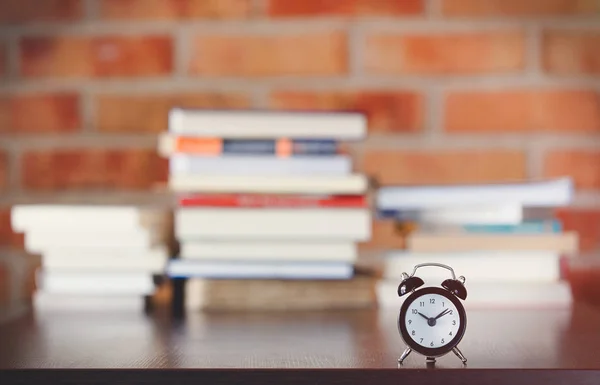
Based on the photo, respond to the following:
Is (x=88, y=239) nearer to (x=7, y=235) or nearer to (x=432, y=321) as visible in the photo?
(x=7, y=235)

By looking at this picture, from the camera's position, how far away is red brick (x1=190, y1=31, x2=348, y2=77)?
52.5 inches

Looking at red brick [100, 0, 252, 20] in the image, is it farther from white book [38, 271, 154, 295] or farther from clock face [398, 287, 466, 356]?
clock face [398, 287, 466, 356]

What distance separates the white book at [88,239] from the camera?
1067 mm

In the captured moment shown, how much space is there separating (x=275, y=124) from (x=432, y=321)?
42 cm

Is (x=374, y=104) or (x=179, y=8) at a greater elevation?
(x=179, y=8)

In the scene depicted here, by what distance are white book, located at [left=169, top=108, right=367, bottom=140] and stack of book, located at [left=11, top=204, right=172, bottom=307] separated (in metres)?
0.14

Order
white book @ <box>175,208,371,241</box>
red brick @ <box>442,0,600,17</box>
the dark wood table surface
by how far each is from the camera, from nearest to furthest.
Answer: the dark wood table surface < white book @ <box>175,208,371,241</box> < red brick @ <box>442,0,600,17</box>

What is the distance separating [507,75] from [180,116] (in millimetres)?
576

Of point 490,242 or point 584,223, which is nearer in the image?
point 490,242

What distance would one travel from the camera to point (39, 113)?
135 cm

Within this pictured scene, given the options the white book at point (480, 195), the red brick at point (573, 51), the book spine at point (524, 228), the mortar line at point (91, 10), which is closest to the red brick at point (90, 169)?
the mortar line at point (91, 10)

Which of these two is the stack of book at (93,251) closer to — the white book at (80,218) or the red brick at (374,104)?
the white book at (80,218)

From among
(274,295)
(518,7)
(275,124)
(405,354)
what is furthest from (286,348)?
(518,7)

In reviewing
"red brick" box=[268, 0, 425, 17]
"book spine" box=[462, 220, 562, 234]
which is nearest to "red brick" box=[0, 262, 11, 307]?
"red brick" box=[268, 0, 425, 17]
